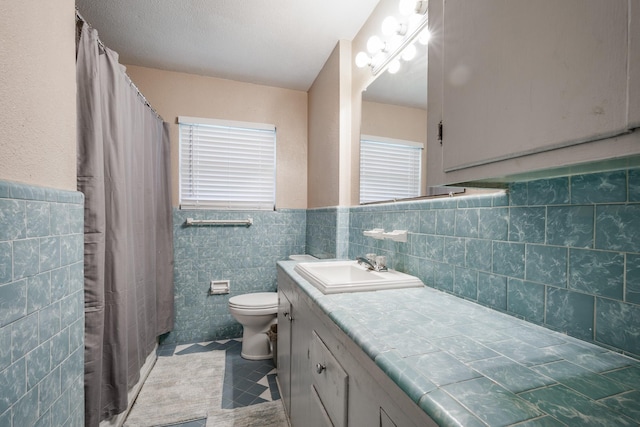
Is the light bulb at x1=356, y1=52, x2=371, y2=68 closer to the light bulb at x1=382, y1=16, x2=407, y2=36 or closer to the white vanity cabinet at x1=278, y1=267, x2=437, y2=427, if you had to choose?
the light bulb at x1=382, y1=16, x2=407, y2=36

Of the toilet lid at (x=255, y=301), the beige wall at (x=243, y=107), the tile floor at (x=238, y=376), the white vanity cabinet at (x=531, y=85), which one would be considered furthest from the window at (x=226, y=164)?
the white vanity cabinet at (x=531, y=85)

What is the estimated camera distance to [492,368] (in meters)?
0.57

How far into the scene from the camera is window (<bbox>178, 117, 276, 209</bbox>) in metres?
2.68

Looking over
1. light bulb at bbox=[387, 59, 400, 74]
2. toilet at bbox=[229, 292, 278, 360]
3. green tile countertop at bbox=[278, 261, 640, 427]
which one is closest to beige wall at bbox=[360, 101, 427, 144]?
light bulb at bbox=[387, 59, 400, 74]

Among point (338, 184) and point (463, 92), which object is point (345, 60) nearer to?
point (338, 184)

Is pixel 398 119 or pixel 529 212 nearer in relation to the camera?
pixel 529 212

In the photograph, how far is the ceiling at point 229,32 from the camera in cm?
185

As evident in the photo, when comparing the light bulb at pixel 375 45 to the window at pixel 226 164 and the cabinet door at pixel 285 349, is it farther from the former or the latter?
the cabinet door at pixel 285 349

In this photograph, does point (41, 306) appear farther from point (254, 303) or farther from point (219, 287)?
point (219, 287)

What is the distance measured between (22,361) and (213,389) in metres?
1.37

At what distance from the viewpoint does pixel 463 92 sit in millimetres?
691

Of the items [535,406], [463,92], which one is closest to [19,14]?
[463,92]

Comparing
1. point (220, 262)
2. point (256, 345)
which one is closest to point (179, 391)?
point (256, 345)

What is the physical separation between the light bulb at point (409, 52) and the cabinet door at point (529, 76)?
80 centimetres
